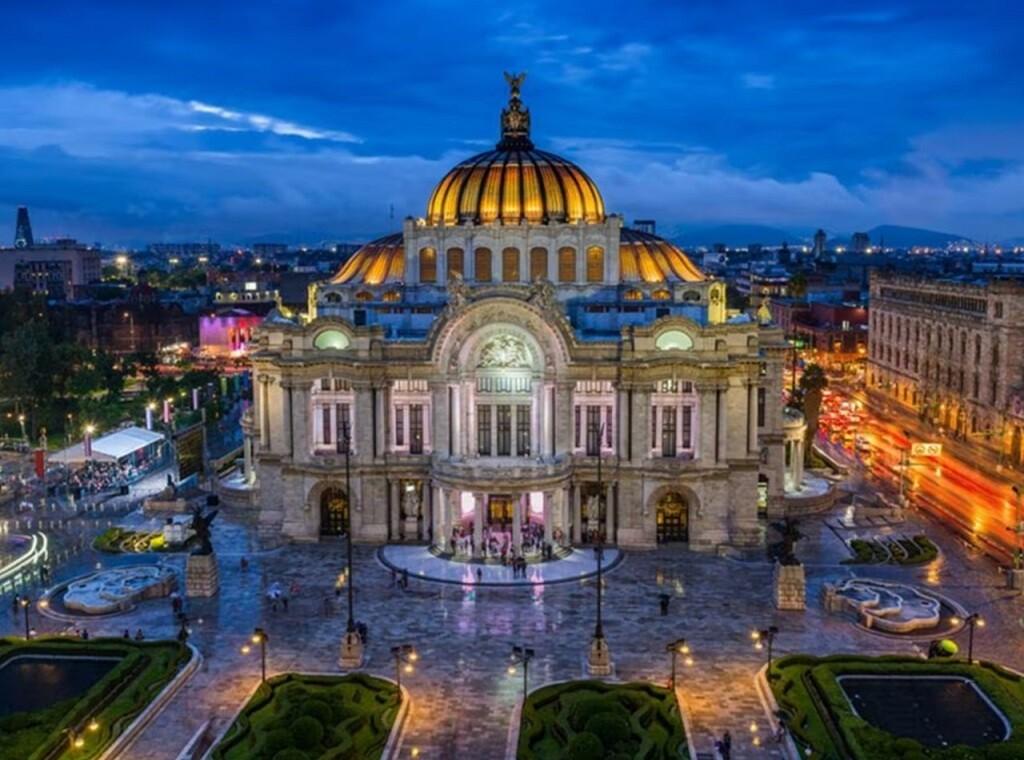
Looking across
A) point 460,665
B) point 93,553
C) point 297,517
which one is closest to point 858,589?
point 460,665

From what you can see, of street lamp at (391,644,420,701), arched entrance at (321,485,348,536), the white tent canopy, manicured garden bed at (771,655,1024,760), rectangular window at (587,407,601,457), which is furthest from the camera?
the white tent canopy

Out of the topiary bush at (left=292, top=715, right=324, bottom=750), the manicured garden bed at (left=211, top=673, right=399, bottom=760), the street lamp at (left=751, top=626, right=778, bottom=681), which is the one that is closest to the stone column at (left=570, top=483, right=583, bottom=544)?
the street lamp at (left=751, top=626, right=778, bottom=681)

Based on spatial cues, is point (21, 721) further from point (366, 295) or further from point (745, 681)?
point (366, 295)

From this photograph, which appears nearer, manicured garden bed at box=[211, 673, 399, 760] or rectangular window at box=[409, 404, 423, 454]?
manicured garden bed at box=[211, 673, 399, 760]

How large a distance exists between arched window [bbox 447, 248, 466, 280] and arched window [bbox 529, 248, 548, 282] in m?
5.35

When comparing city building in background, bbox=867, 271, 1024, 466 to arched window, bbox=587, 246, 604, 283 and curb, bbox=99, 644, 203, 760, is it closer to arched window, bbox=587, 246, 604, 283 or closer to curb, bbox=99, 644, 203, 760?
arched window, bbox=587, 246, 604, 283

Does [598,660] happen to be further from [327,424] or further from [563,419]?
[327,424]

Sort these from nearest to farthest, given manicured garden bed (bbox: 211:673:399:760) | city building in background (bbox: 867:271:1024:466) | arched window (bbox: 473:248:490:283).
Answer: manicured garden bed (bbox: 211:673:399:760) < arched window (bbox: 473:248:490:283) < city building in background (bbox: 867:271:1024:466)

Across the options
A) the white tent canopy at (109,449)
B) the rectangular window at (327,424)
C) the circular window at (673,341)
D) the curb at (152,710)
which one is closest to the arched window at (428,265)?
the rectangular window at (327,424)

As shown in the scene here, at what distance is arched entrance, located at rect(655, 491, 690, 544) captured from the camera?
75.8 m

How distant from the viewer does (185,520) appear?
257 ft

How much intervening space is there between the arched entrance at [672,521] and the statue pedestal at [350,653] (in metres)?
28.4

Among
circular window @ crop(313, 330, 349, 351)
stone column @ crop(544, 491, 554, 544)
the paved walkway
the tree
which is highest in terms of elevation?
circular window @ crop(313, 330, 349, 351)

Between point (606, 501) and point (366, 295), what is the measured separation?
28.2m
